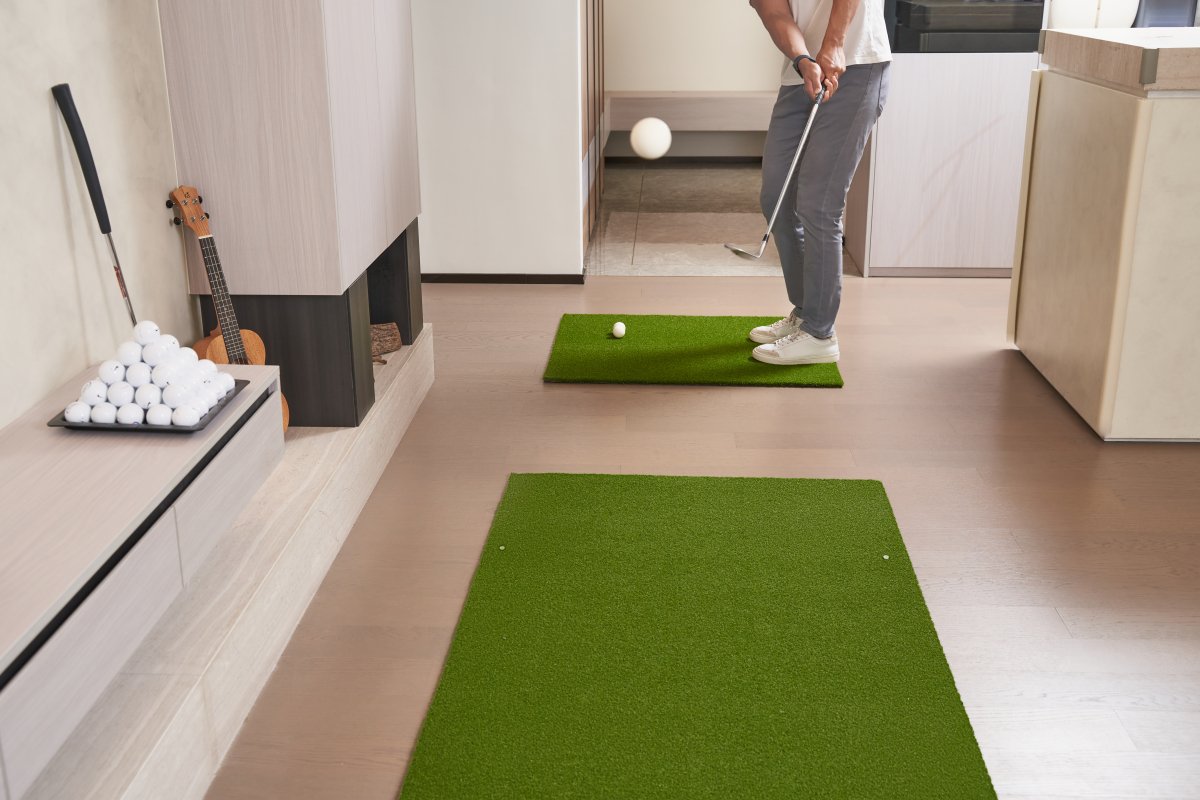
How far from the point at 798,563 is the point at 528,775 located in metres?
0.87

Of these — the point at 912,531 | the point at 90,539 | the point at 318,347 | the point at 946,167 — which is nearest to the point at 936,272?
the point at 946,167

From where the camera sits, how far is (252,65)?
2.43 metres

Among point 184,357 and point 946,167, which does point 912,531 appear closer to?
point 184,357

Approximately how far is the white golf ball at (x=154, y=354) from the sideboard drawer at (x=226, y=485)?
0.58 feet

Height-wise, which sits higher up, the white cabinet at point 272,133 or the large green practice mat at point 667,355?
the white cabinet at point 272,133

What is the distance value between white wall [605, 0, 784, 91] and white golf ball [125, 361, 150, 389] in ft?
17.3

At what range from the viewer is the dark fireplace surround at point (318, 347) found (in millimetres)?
2617

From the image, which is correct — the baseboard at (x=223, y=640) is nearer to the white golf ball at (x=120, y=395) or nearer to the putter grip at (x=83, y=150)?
the white golf ball at (x=120, y=395)

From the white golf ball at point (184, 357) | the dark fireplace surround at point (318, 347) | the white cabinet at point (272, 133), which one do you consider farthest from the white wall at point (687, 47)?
the white golf ball at point (184, 357)

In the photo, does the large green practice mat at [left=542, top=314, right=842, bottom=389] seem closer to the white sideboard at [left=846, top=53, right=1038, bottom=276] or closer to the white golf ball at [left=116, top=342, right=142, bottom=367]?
the white sideboard at [left=846, top=53, right=1038, bottom=276]

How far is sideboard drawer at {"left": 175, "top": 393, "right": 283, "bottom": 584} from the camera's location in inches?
70.3

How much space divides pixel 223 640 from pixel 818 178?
229 cm

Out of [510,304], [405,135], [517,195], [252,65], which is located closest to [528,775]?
[252,65]

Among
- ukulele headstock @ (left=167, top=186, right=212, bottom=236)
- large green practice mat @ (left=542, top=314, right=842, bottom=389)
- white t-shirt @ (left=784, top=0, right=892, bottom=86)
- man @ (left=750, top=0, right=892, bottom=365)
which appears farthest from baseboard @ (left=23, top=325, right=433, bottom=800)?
white t-shirt @ (left=784, top=0, right=892, bottom=86)
